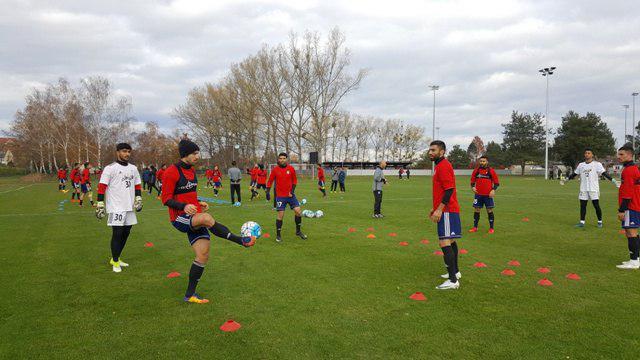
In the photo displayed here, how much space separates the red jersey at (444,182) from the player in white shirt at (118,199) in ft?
16.6

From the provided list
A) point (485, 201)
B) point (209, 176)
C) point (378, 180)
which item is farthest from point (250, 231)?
point (209, 176)

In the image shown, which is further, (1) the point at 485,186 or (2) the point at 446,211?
(1) the point at 485,186

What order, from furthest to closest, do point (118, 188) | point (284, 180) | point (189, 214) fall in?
1. point (284, 180)
2. point (118, 188)
3. point (189, 214)

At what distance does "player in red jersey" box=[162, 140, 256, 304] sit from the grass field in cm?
60

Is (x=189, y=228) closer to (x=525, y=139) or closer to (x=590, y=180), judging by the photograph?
(x=590, y=180)

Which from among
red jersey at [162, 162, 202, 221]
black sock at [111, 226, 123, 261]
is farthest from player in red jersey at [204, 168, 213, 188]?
red jersey at [162, 162, 202, 221]

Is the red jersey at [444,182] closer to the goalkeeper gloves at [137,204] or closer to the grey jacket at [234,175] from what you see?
the goalkeeper gloves at [137,204]

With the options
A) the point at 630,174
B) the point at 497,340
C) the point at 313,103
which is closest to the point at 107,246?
the point at 497,340

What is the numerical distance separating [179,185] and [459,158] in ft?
282

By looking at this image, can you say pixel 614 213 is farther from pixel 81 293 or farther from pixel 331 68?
pixel 331 68

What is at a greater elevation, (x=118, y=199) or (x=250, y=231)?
(x=118, y=199)

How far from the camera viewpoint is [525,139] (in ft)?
221

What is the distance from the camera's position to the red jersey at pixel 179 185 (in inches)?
193

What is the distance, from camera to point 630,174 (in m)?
6.75
